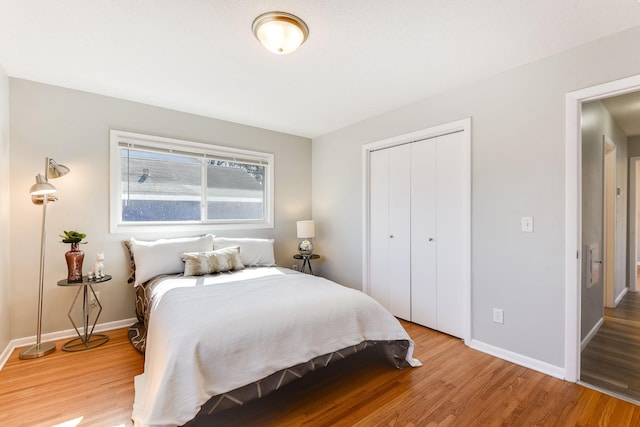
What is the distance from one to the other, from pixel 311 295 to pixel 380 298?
1.69 meters

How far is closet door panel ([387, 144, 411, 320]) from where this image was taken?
3.30 meters

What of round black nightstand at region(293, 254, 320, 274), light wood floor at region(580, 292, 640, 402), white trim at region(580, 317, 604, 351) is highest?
round black nightstand at region(293, 254, 320, 274)

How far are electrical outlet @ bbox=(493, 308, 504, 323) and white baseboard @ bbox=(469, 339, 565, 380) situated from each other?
9.2 inches

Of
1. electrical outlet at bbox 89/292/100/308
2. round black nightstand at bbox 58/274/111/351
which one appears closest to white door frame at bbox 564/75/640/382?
round black nightstand at bbox 58/274/111/351

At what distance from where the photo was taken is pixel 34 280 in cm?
270

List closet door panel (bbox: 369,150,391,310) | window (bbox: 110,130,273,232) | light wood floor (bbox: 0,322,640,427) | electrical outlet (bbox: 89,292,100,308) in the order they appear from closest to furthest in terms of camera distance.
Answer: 1. light wood floor (bbox: 0,322,640,427)
2. electrical outlet (bbox: 89,292,100,308)
3. window (bbox: 110,130,273,232)
4. closet door panel (bbox: 369,150,391,310)

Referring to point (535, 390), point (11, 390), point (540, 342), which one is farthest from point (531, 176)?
point (11, 390)

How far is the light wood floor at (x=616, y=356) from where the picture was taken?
6.80 feet

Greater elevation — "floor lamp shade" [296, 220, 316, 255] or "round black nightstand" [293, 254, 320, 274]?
"floor lamp shade" [296, 220, 316, 255]

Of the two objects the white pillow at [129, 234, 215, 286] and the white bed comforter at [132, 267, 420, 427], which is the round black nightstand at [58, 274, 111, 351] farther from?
the white bed comforter at [132, 267, 420, 427]

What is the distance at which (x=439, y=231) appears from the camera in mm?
2994

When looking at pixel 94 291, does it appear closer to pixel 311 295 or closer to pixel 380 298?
pixel 311 295

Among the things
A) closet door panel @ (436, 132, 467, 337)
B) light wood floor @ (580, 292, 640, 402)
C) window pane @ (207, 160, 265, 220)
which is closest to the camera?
light wood floor @ (580, 292, 640, 402)

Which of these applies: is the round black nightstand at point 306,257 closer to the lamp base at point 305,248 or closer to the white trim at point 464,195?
the lamp base at point 305,248
